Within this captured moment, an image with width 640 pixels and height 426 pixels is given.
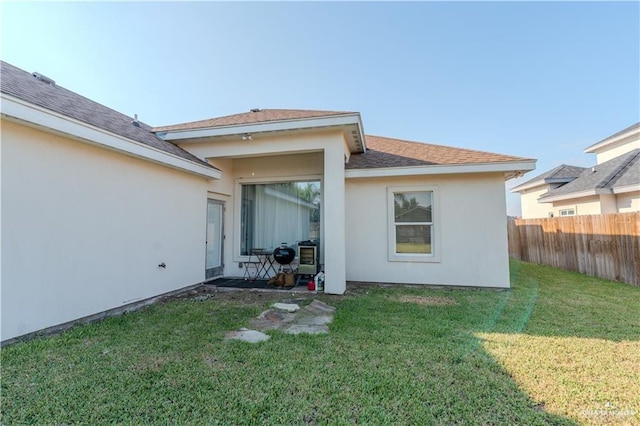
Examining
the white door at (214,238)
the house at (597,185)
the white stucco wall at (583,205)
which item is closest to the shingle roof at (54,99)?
the white door at (214,238)

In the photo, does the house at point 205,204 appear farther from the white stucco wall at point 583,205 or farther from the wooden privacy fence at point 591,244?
the white stucco wall at point 583,205

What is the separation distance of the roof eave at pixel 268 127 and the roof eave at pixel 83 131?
0.99 m

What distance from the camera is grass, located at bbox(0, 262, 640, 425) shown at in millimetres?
2279

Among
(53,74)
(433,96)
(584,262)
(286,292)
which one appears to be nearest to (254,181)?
(286,292)

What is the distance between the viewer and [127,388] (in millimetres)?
2596

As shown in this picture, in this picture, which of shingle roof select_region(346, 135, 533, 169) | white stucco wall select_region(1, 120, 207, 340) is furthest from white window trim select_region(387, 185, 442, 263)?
white stucco wall select_region(1, 120, 207, 340)

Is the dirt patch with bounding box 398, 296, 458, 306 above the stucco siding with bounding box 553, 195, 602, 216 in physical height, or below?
below

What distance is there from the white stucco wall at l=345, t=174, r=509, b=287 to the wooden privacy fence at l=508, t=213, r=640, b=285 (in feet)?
12.2

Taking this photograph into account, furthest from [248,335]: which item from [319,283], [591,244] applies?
[591,244]

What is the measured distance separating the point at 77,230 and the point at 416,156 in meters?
7.78

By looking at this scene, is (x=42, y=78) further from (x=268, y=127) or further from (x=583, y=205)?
(x=583, y=205)

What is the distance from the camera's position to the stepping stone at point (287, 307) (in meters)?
5.23

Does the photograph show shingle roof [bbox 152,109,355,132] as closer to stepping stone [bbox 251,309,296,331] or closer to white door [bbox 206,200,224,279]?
white door [bbox 206,200,224,279]

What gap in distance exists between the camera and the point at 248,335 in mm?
3971
